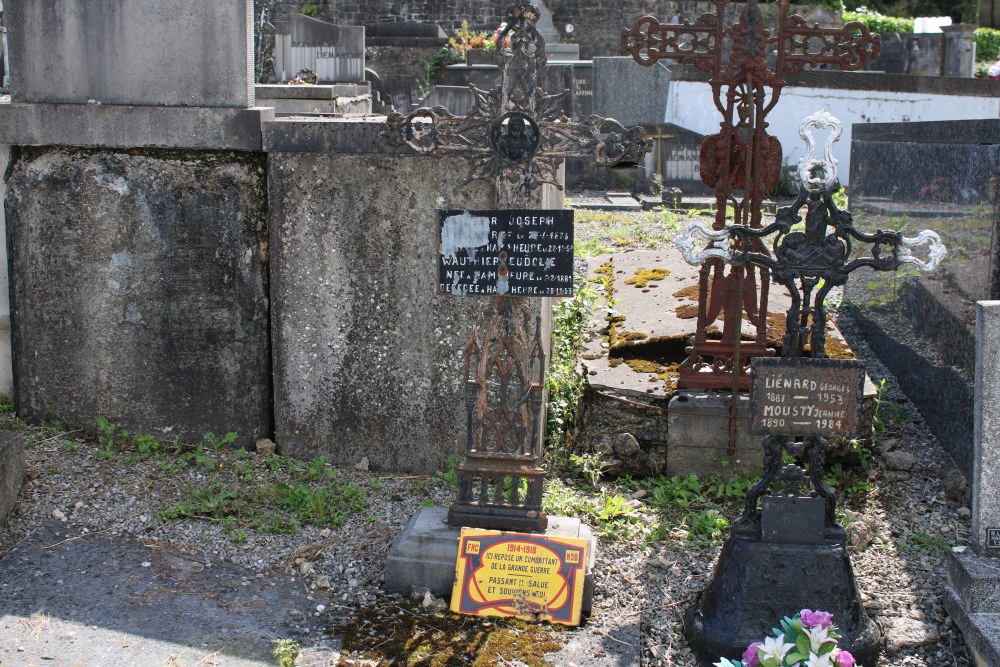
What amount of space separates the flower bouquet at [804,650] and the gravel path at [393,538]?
0.63 m

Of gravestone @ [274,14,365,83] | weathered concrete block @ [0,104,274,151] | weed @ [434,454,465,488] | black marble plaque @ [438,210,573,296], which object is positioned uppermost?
gravestone @ [274,14,365,83]


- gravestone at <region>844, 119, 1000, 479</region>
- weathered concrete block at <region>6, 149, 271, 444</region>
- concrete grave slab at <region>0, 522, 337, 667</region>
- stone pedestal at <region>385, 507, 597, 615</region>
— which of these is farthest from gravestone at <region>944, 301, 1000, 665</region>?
weathered concrete block at <region>6, 149, 271, 444</region>

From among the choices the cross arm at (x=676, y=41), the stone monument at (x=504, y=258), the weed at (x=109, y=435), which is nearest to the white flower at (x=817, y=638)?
the stone monument at (x=504, y=258)

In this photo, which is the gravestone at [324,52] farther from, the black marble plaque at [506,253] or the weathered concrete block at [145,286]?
the black marble plaque at [506,253]

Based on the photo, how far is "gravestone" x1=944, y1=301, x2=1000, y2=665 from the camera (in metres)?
3.87

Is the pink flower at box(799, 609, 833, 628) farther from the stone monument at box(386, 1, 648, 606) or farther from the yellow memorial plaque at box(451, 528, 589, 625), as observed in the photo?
the stone monument at box(386, 1, 648, 606)

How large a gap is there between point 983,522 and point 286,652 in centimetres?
263

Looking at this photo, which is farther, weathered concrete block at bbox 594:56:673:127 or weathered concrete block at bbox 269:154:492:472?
weathered concrete block at bbox 594:56:673:127

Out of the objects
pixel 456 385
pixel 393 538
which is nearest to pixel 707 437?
pixel 456 385

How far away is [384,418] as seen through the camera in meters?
5.18

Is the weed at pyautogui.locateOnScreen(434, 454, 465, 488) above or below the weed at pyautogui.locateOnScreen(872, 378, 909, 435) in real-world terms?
below

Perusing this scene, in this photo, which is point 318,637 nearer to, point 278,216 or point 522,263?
point 522,263

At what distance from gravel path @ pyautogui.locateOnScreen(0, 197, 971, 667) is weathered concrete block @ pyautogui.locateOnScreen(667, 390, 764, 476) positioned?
36cm

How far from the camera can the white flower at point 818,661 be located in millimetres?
3146
